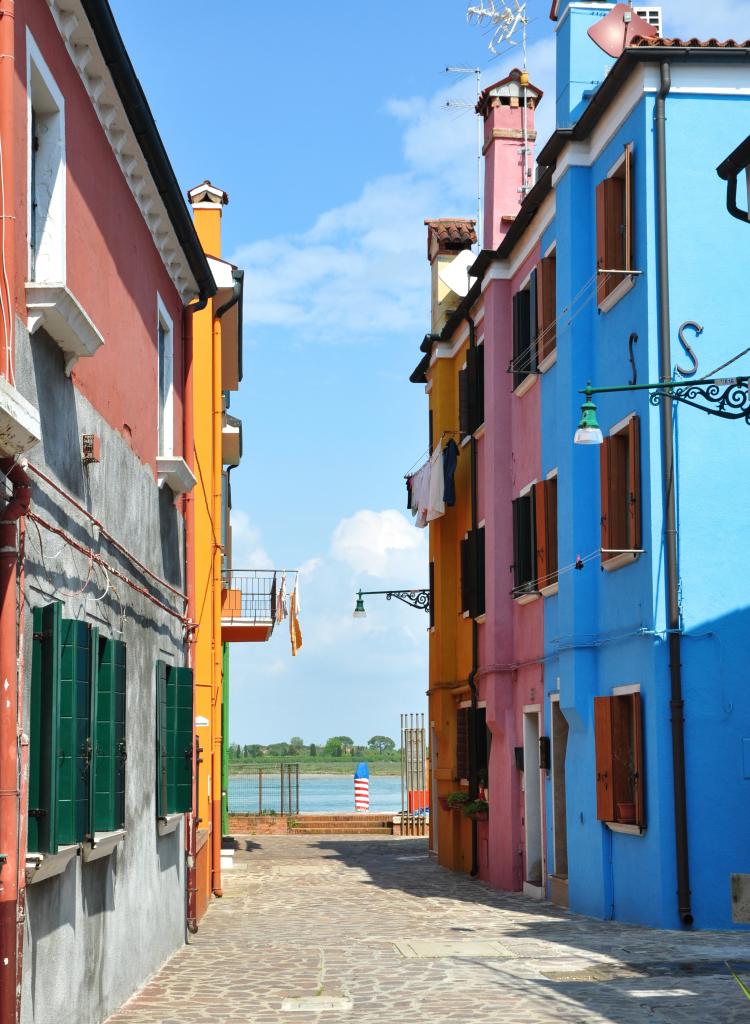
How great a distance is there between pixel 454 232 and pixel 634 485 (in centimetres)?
1439

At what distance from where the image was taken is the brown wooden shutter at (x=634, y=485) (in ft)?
51.3

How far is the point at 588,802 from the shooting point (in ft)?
56.5

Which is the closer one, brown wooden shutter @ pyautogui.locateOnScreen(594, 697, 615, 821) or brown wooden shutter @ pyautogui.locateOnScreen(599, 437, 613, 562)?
brown wooden shutter @ pyautogui.locateOnScreen(594, 697, 615, 821)

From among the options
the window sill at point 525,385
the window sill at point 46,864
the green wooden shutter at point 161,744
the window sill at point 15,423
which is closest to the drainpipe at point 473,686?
the window sill at point 525,385

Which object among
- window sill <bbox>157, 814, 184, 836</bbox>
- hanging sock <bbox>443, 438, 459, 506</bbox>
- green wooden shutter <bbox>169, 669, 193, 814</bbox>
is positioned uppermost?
hanging sock <bbox>443, 438, 459, 506</bbox>

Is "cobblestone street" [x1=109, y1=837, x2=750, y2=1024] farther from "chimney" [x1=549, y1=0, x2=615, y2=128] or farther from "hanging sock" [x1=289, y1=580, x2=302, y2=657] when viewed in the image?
"chimney" [x1=549, y1=0, x2=615, y2=128]

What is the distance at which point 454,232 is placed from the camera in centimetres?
2903

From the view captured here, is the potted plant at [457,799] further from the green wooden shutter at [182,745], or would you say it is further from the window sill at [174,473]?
the window sill at [174,473]

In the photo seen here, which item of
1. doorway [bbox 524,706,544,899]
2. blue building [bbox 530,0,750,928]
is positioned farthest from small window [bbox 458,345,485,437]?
blue building [bbox 530,0,750,928]

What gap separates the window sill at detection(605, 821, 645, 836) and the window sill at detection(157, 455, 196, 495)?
19.3 ft

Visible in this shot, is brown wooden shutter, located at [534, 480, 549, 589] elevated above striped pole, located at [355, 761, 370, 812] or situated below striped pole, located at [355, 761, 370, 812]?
above

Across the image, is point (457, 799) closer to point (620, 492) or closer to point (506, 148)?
point (620, 492)

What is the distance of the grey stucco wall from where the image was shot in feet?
26.2

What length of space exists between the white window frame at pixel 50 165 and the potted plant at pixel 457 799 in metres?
17.0
